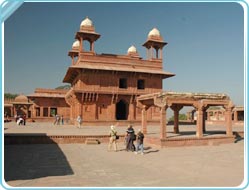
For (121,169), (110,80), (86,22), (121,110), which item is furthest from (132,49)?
(121,169)

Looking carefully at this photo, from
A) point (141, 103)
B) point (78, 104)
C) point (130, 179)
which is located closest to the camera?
point (130, 179)

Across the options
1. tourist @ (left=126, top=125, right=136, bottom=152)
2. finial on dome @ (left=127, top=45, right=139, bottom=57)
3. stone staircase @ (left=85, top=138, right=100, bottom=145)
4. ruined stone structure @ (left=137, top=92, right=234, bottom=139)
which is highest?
finial on dome @ (left=127, top=45, right=139, bottom=57)

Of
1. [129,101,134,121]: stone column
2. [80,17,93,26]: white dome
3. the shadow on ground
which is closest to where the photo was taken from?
the shadow on ground

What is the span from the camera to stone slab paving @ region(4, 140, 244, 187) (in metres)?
6.45

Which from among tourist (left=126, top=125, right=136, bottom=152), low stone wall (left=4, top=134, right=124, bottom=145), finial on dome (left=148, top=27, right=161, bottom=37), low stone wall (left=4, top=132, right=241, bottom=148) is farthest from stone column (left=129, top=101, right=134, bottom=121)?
tourist (left=126, top=125, right=136, bottom=152)

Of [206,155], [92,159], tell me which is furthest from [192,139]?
[92,159]

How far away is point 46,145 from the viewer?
519 inches

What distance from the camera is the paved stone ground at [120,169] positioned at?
6445 mm

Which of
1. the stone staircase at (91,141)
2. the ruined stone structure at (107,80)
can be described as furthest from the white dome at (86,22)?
the stone staircase at (91,141)

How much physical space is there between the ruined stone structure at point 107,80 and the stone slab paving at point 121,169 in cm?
1512

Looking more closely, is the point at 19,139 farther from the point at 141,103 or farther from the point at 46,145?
the point at 141,103

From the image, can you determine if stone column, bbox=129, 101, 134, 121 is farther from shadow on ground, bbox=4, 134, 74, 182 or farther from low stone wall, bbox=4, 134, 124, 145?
shadow on ground, bbox=4, 134, 74, 182

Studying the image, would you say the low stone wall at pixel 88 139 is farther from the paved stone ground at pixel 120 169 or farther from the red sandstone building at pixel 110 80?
the red sandstone building at pixel 110 80

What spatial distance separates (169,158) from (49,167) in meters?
4.24
